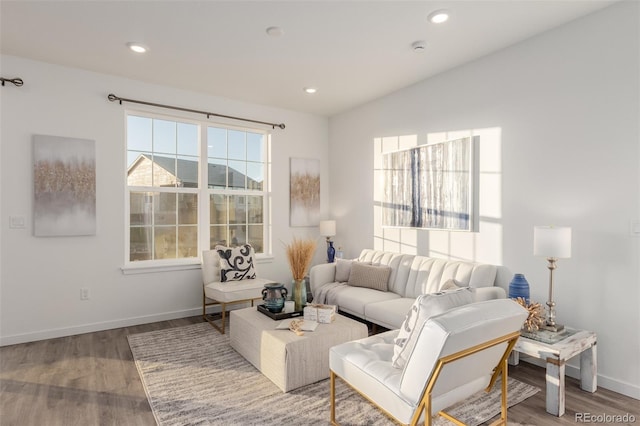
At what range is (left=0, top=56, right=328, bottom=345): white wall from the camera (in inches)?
137

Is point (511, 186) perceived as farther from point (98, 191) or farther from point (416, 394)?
point (98, 191)

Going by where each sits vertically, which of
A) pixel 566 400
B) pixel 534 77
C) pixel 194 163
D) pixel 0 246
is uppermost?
pixel 534 77

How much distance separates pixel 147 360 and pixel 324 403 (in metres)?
1.68

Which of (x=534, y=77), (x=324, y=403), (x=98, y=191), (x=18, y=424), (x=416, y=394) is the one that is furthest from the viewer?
(x=98, y=191)

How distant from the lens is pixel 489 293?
302 cm

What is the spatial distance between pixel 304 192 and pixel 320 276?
1541mm

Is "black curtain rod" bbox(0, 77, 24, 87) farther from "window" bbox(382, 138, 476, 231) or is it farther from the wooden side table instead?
the wooden side table

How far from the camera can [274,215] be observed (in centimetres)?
514

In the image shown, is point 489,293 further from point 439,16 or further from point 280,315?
point 439,16

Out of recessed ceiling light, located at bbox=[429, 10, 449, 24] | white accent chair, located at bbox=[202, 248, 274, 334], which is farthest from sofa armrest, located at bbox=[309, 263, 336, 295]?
recessed ceiling light, located at bbox=[429, 10, 449, 24]

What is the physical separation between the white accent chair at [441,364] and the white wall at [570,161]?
1245 millimetres

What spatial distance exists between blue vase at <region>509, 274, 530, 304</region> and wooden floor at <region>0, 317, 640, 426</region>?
626 mm

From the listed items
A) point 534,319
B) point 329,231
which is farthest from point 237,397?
point 329,231

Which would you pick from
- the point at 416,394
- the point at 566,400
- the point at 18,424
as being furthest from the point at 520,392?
the point at 18,424
